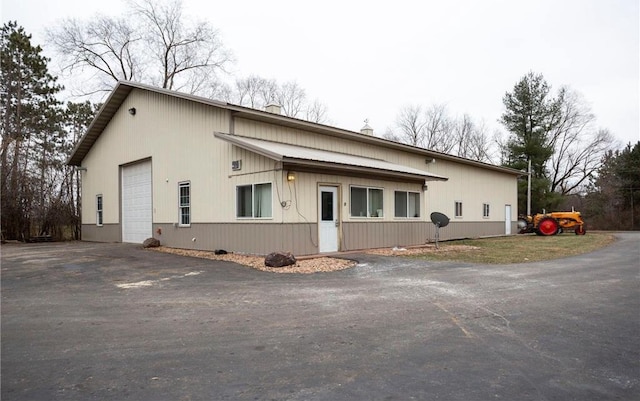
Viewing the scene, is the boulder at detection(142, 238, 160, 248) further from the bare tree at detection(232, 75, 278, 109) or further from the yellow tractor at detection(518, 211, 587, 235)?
the bare tree at detection(232, 75, 278, 109)

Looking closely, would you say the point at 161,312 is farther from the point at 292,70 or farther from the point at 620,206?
the point at 620,206

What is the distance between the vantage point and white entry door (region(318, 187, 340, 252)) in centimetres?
1270

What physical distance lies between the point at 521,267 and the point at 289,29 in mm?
19264

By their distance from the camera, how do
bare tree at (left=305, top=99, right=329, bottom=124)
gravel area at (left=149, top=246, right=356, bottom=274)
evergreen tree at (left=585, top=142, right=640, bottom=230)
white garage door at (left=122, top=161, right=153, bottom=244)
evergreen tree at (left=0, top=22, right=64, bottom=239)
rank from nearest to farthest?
gravel area at (left=149, top=246, right=356, bottom=274), white garage door at (left=122, top=161, right=153, bottom=244), evergreen tree at (left=0, top=22, right=64, bottom=239), evergreen tree at (left=585, top=142, right=640, bottom=230), bare tree at (left=305, top=99, right=329, bottom=124)

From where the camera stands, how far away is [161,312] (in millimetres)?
5840

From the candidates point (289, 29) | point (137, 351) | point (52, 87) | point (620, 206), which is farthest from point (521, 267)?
point (620, 206)

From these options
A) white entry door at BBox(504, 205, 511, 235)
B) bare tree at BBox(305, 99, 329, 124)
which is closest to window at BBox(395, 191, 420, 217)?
white entry door at BBox(504, 205, 511, 235)

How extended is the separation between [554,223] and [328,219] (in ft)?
53.8

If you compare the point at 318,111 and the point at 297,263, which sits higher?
the point at 318,111

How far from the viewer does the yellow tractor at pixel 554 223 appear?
913 inches

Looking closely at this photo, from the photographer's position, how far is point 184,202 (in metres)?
14.8

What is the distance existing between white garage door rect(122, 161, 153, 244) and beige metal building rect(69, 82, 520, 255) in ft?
0.15

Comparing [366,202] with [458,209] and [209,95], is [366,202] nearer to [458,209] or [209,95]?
[458,209]

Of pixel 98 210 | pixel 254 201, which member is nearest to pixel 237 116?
pixel 254 201
